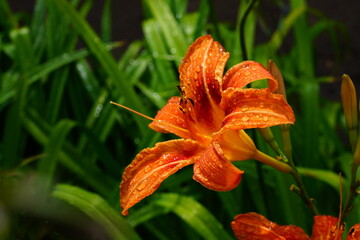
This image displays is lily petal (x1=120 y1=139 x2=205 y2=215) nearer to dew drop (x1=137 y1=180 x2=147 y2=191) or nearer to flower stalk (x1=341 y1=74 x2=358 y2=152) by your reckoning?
dew drop (x1=137 y1=180 x2=147 y2=191)

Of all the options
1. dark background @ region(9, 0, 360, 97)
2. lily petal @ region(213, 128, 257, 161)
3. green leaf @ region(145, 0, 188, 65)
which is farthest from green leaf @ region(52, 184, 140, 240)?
dark background @ region(9, 0, 360, 97)

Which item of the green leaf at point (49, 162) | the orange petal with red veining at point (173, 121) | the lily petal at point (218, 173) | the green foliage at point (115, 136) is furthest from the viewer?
the green leaf at point (49, 162)

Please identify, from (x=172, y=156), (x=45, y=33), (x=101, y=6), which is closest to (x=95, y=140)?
(x=45, y=33)

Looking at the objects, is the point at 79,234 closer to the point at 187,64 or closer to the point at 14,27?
the point at 187,64

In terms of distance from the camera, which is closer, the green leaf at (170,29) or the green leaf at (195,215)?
the green leaf at (195,215)

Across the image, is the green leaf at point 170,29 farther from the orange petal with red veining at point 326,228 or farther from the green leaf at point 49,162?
the orange petal with red veining at point 326,228

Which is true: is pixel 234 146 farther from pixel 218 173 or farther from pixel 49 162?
pixel 49 162

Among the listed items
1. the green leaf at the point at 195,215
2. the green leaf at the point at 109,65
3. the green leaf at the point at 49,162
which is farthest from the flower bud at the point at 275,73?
the green leaf at the point at 49,162
